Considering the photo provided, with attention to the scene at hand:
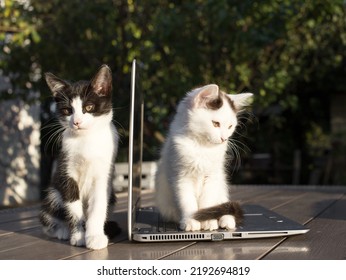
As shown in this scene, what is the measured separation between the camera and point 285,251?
147 centimetres

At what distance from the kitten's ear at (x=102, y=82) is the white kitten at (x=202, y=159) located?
0.34 meters

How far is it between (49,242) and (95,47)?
3.21 metres

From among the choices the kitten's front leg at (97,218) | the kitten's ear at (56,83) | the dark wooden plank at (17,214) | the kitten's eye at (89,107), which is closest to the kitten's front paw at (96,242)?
the kitten's front leg at (97,218)

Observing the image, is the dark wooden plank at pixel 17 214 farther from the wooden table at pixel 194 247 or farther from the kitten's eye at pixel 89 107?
the kitten's eye at pixel 89 107

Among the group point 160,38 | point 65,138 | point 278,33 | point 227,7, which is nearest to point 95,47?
point 160,38

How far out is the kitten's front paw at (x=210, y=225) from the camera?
168 cm

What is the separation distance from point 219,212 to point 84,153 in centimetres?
58

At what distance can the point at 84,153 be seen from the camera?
170 cm

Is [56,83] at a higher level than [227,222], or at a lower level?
higher

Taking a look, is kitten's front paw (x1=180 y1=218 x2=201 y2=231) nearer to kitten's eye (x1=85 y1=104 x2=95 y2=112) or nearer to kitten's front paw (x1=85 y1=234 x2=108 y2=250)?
kitten's front paw (x1=85 y1=234 x2=108 y2=250)

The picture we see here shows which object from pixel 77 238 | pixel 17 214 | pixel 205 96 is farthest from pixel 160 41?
pixel 77 238

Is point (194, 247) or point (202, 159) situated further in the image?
point (202, 159)

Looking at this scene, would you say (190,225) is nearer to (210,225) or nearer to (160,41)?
(210,225)

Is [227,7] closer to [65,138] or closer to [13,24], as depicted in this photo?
[13,24]
